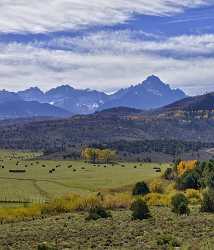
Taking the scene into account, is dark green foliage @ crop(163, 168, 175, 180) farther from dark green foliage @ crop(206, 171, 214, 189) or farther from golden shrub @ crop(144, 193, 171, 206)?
golden shrub @ crop(144, 193, 171, 206)

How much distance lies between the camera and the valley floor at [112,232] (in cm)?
5269

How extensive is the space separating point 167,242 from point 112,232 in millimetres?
12383

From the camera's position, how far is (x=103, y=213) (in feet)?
262

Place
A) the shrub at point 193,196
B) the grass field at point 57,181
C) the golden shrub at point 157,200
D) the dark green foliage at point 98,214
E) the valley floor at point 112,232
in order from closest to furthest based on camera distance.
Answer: the valley floor at point 112,232 < the dark green foliage at point 98,214 < the golden shrub at point 157,200 < the shrub at point 193,196 < the grass field at point 57,181

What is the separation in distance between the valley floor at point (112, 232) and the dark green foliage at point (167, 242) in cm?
10

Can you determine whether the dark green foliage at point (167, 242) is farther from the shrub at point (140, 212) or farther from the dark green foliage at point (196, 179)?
the dark green foliage at point (196, 179)

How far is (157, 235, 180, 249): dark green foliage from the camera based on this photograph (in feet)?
162

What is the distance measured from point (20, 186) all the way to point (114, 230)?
7723 centimetres

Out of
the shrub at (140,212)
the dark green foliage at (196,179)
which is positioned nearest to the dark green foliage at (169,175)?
the dark green foliage at (196,179)

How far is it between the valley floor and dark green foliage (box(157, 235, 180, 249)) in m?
0.10

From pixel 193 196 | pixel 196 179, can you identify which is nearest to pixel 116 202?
pixel 193 196

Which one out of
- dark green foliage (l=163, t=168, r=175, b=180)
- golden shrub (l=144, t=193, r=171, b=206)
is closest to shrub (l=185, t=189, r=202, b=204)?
golden shrub (l=144, t=193, r=171, b=206)

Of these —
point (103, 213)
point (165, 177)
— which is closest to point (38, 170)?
point (165, 177)

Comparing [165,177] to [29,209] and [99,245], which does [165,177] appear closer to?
[29,209]
